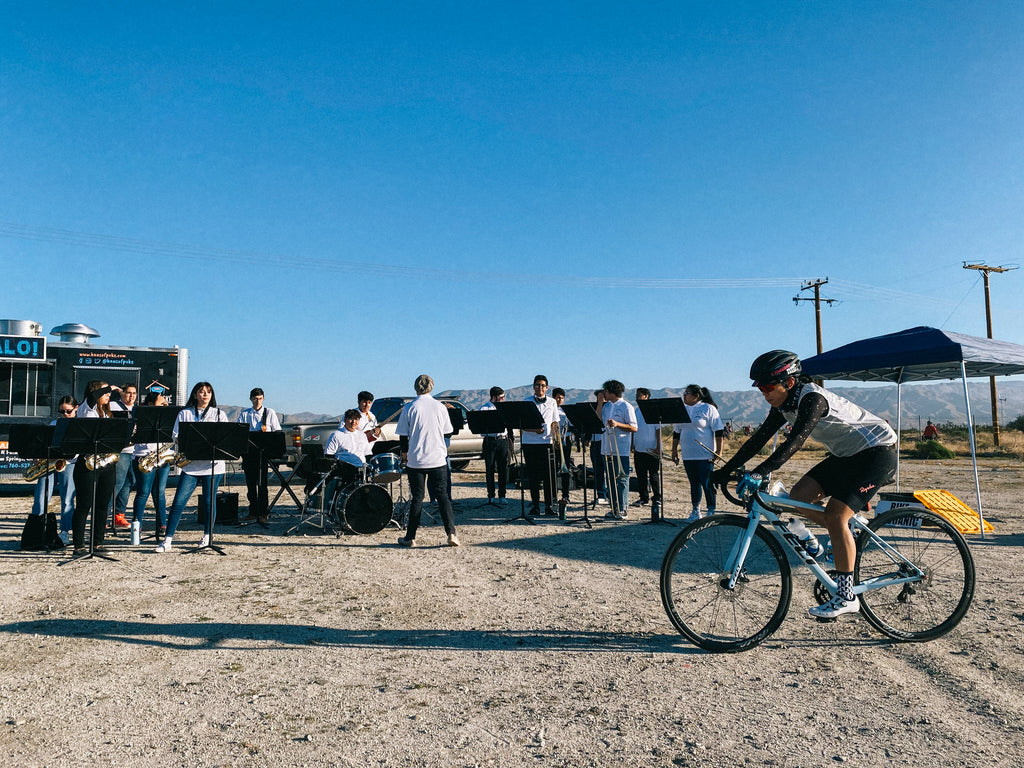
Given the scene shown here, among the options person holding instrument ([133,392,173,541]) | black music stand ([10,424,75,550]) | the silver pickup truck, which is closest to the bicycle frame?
person holding instrument ([133,392,173,541])

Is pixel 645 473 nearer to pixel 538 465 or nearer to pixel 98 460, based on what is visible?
pixel 538 465

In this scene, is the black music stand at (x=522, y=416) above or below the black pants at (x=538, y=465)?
above

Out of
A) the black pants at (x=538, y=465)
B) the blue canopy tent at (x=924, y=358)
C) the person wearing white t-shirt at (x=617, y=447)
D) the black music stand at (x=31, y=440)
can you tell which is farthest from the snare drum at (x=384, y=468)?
the blue canopy tent at (x=924, y=358)

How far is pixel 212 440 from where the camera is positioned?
7816 mm

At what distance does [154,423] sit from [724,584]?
6873 millimetres

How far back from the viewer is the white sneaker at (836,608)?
14.4 ft

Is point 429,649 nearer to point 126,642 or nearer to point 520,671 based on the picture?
point 520,671

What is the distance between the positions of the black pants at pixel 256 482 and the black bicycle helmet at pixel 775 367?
26.2 ft

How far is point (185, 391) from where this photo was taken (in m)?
13.9

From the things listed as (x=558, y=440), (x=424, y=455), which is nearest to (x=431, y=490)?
(x=424, y=455)

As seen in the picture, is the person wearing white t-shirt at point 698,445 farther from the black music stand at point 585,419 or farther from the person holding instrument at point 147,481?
the person holding instrument at point 147,481

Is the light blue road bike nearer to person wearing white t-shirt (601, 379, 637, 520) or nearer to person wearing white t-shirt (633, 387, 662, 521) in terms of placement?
person wearing white t-shirt (633, 387, 662, 521)

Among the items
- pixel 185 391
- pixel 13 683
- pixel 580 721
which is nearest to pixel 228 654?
pixel 13 683

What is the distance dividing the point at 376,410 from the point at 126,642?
13377 millimetres
